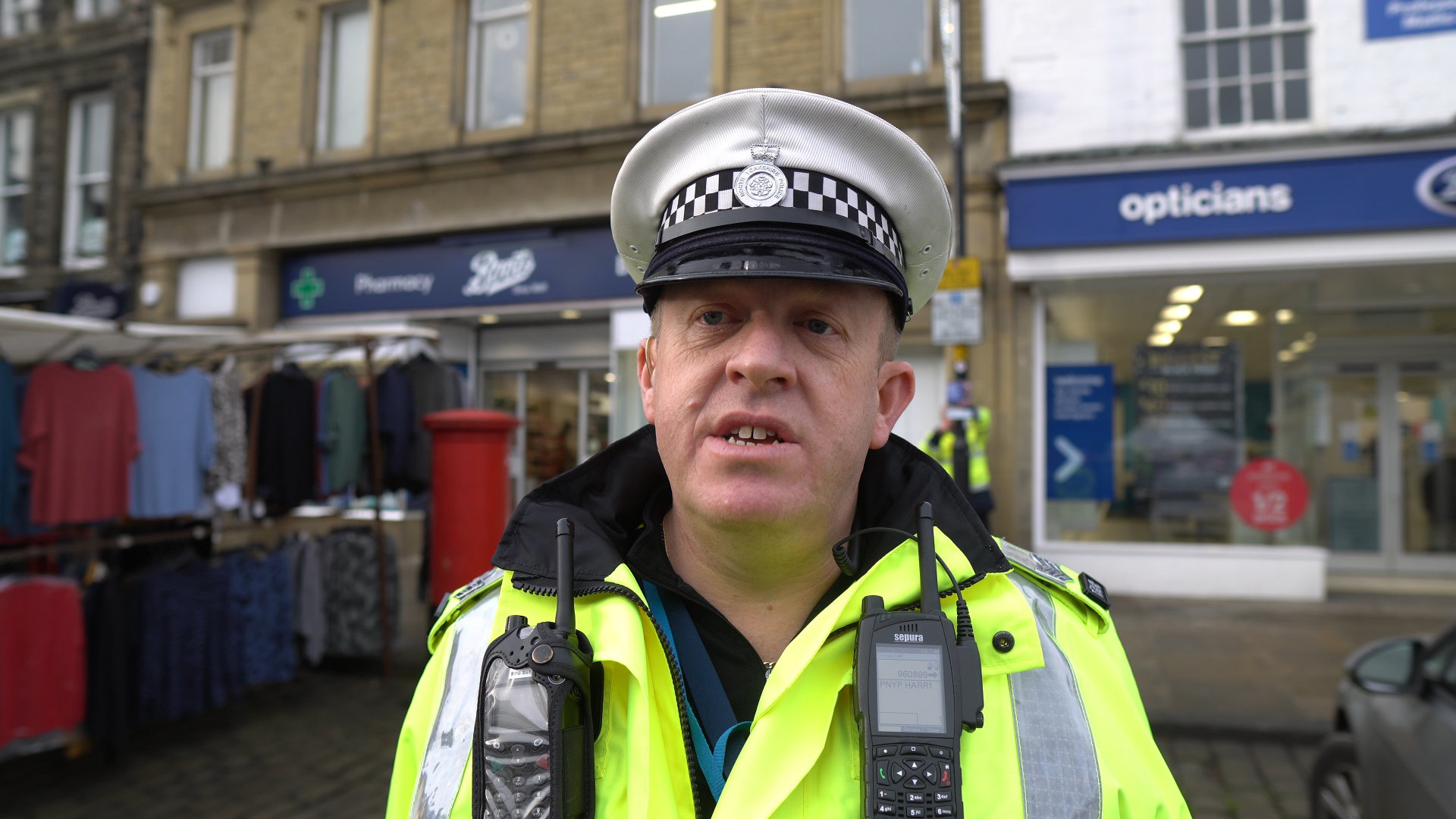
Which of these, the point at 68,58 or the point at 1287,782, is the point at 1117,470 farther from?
the point at 68,58

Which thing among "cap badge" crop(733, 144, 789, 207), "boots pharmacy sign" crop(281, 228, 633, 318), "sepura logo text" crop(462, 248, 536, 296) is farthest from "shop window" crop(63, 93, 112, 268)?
"cap badge" crop(733, 144, 789, 207)

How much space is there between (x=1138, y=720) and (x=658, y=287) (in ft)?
3.26

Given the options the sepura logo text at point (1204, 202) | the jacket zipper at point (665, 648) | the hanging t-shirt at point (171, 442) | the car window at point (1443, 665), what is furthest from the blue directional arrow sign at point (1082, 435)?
the jacket zipper at point (665, 648)

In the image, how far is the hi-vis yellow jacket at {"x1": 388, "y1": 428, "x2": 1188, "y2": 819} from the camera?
1126mm

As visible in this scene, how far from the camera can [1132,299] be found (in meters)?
8.94

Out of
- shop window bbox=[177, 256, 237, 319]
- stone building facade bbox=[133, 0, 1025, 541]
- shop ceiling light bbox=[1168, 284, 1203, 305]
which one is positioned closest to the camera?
shop ceiling light bbox=[1168, 284, 1203, 305]

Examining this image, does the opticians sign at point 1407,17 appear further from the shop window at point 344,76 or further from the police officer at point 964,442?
the shop window at point 344,76

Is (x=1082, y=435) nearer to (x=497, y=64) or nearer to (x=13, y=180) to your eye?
(x=497, y=64)

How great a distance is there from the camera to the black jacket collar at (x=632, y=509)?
1374mm

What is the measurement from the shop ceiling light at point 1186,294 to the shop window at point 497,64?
7808 mm

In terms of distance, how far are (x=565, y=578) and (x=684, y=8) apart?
33.4 ft

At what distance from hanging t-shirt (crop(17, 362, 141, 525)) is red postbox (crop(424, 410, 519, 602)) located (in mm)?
1935

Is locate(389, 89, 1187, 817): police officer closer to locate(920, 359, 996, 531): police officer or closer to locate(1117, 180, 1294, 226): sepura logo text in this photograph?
locate(920, 359, 996, 531): police officer

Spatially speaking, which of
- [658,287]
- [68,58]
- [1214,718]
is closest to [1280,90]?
[1214,718]
